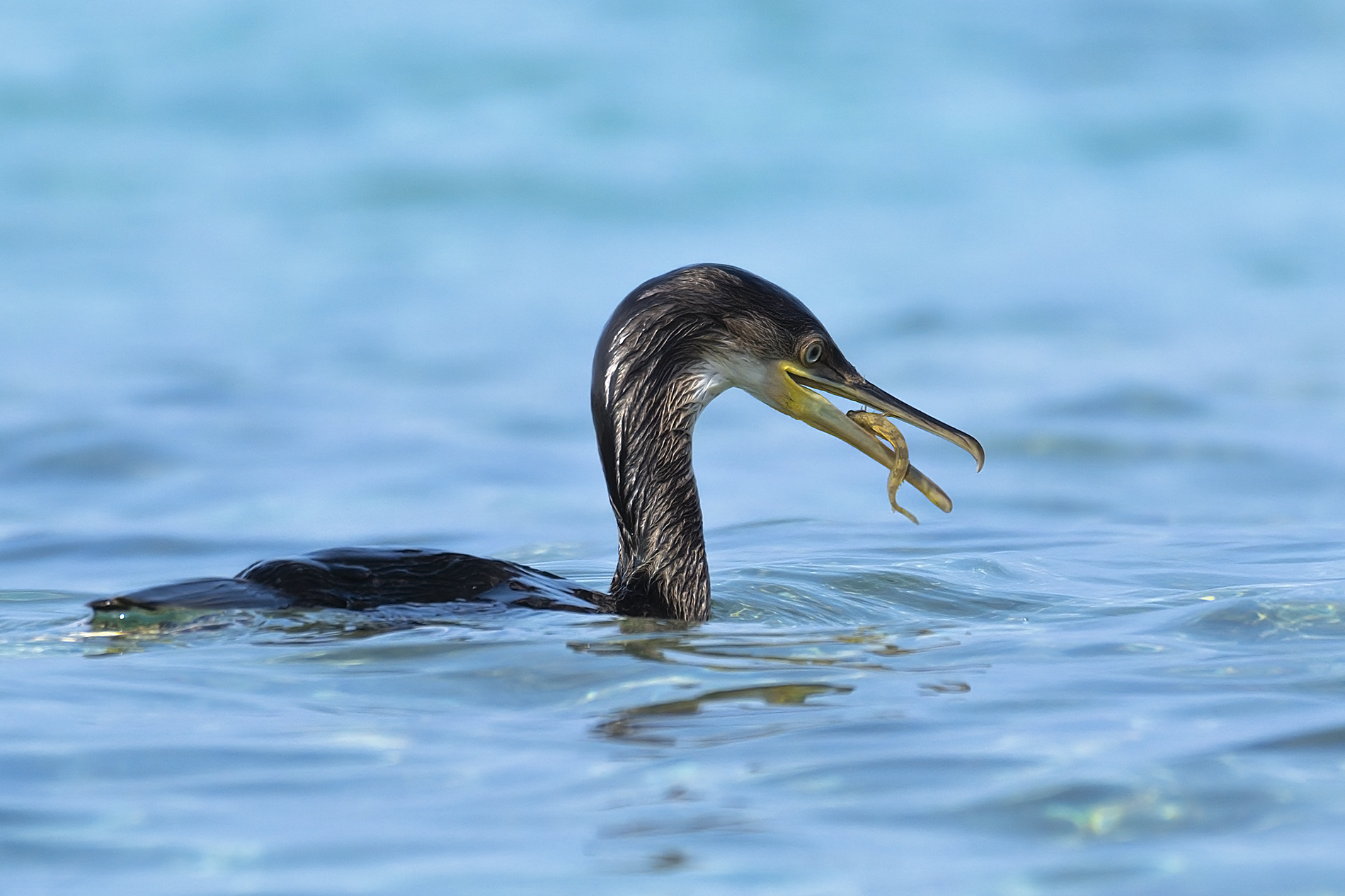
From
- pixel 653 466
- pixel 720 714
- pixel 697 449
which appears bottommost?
pixel 720 714

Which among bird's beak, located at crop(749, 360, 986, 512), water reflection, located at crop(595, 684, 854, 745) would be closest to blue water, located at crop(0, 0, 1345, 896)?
water reflection, located at crop(595, 684, 854, 745)

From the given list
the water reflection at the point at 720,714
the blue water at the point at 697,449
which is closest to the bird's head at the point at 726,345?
the blue water at the point at 697,449

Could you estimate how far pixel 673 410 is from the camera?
556 cm

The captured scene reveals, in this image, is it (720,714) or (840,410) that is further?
(840,410)

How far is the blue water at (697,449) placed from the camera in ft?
11.2

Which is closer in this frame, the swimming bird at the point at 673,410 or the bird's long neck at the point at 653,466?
the swimming bird at the point at 673,410

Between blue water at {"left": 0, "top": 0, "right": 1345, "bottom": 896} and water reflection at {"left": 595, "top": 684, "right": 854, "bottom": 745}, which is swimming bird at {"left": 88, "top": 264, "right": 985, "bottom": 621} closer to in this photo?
blue water at {"left": 0, "top": 0, "right": 1345, "bottom": 896}

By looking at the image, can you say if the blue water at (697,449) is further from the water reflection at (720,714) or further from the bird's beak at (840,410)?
the bird's beak at (840,410)

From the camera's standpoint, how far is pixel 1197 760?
144 inches

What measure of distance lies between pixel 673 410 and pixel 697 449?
555 cm

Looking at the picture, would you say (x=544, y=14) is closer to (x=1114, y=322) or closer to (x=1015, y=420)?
(x=1114, y=322)

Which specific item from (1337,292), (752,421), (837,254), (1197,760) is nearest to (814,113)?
(837,254)

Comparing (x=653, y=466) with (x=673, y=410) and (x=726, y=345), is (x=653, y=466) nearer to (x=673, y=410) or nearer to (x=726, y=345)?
(x=673, y=410)

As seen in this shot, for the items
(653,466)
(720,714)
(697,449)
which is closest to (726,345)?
(653,466)
